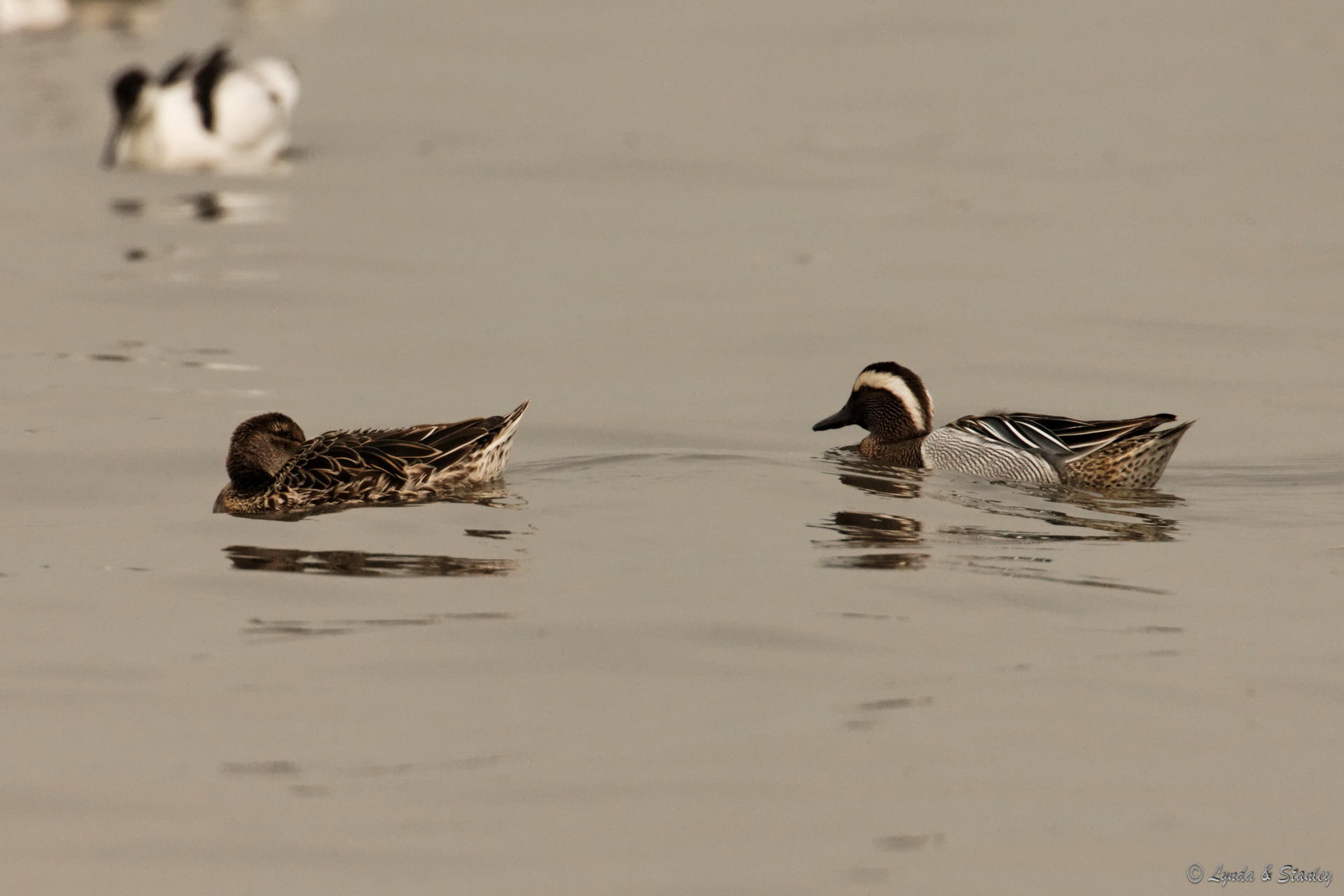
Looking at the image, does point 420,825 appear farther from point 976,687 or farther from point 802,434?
Answer: point 802,434

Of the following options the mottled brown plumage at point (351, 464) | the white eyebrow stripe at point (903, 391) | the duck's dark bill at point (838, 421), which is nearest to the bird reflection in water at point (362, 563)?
the mottled brown plumage at point (351, 464)

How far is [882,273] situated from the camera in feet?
58.1

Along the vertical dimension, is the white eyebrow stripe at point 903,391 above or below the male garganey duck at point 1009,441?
above

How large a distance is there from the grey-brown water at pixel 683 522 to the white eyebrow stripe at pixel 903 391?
564 mm

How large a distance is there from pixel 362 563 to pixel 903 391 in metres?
4.59

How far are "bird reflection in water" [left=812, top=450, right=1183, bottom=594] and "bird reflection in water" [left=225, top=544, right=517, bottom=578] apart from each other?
1.66m

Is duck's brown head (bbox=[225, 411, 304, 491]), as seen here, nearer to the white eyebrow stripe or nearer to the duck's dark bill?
the duck's dark bill

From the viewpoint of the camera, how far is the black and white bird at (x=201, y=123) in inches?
928

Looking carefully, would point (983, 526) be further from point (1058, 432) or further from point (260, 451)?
point (260, 451)

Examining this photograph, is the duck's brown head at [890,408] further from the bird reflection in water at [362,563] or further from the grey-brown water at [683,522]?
the bird reflection in water at [362,563]

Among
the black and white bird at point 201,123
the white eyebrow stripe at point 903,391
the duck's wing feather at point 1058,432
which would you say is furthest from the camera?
the black and white bird at point 201,123

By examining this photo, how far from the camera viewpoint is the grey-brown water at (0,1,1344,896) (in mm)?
6141

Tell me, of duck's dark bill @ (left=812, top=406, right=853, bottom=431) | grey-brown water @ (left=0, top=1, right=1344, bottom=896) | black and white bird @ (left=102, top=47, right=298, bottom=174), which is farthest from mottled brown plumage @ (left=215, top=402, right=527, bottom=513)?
black and white bird @ (left=102, top=47, right=298, bottom=174)

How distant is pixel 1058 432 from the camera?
11500 millimetres
